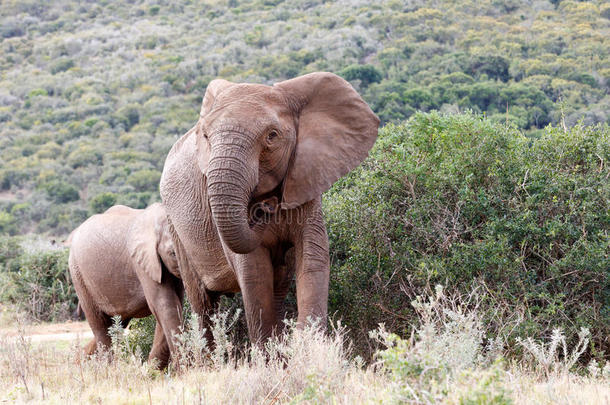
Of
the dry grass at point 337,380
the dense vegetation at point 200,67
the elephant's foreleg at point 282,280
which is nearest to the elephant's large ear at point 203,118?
the elephant's foreleg at point 282,280

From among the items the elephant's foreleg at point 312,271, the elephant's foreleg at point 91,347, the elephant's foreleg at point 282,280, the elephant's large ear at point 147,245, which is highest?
the elephant's foreleg at point 312,271

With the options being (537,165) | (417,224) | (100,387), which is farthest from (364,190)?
(100,387)

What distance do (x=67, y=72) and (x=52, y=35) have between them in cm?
1088

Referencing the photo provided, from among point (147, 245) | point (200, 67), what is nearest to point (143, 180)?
point (200, 67)

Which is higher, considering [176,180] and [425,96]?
[176,180]

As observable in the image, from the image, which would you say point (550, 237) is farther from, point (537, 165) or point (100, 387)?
point (100, 387)

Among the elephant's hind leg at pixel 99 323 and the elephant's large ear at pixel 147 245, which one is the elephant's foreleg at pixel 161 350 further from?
the elephant's hind leg at pixel 99 323

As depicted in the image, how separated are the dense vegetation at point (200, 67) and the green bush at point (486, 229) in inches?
685

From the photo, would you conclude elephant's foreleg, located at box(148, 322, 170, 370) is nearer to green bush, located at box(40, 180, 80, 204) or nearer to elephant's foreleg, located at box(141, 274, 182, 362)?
elephant's foreleg, located at box(141, 274, 182, 362)

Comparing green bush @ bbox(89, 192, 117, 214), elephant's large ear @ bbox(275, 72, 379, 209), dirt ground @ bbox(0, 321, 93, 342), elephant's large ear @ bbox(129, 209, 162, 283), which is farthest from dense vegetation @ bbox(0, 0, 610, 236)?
elephant's large ear @ bbox(275, 72, 379, 209)

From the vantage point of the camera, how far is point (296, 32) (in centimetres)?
6278

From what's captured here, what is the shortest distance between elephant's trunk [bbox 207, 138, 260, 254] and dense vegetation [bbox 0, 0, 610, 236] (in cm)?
2090

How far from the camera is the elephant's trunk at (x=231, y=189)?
5676 mm

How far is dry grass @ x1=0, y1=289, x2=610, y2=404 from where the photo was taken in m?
3.76
